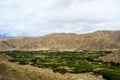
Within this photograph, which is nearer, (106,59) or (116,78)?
(116,78)

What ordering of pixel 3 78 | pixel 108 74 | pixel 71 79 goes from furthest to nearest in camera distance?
pixel 108 74
pixel 71 79
pixel 3 78

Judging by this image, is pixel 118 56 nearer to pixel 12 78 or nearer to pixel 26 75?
pixel 26 75

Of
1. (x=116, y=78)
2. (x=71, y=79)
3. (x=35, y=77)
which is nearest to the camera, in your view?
(x=35, y=77)

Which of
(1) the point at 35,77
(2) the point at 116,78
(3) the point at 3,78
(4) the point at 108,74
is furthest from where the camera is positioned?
(4) the point at 108,74

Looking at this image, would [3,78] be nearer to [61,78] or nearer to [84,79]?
[61,78]

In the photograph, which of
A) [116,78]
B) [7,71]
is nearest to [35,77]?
[7,71]

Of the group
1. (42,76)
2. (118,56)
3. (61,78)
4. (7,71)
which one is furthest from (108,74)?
(118,56)

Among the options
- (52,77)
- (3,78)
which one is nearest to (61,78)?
(52,77)

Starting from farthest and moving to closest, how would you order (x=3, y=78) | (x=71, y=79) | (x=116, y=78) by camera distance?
(x=116, y=78) < (x=71, y=79) < (x=3, y=78)

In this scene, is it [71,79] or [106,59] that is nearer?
[71,79]
